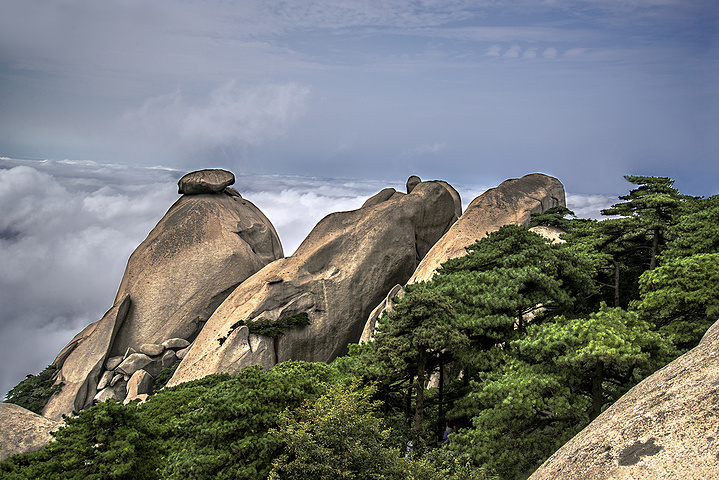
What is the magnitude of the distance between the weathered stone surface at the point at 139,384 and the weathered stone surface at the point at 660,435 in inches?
953

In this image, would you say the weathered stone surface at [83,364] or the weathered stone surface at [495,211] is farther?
the weathered stone surface at [83,364]

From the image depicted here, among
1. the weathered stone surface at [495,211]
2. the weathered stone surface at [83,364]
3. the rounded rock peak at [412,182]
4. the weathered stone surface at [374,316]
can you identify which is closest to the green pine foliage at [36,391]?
the weathered stone surface at [83,364]

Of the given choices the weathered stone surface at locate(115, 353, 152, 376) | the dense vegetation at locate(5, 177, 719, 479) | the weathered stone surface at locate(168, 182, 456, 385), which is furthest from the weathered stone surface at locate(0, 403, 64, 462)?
the weathered stone surface at locate(115, 353, 152, 376)

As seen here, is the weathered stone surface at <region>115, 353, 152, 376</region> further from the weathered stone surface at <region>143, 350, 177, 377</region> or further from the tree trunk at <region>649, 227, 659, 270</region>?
the tree trunk at <region>649, 227, 659, 270</region>

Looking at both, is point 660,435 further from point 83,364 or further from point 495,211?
point 83,364

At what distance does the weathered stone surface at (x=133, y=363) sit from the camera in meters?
27.3

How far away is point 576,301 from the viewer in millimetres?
16375

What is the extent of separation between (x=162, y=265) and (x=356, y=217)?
11748mm

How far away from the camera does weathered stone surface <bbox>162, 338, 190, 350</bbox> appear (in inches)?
1128

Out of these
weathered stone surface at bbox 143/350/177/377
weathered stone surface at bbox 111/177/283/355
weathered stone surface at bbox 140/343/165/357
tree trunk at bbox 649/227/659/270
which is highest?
weathered stone surface at bbox 111/177/283/355

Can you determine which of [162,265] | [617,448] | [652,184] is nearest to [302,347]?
[162,265]

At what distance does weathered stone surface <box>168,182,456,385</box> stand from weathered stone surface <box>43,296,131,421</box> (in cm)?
564

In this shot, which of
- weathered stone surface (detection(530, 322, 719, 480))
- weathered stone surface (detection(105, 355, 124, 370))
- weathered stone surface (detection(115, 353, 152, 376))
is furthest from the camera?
weathered stone surface (detection(105, 355, 124, 370))

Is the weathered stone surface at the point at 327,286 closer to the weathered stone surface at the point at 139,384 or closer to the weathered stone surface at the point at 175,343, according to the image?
the weathered stone surface at the point at 175,343
